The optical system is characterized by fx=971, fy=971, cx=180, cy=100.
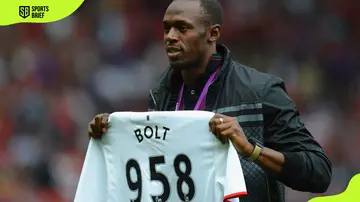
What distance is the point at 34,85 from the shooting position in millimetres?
Answer: 8555

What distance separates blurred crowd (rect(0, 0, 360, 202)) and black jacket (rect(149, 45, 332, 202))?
3.96 m

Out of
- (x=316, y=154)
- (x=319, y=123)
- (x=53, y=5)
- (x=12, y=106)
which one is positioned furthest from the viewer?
(x=12, y=106)

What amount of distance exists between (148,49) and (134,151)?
529 centimetres

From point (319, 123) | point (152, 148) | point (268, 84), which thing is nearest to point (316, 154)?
point (268, 84)

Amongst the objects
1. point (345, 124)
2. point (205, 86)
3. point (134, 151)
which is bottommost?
point (345, 124)

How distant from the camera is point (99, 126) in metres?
3.57

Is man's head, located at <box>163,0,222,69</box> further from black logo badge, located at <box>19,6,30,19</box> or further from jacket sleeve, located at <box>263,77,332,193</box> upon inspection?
black logo badge, located at <box>19,6,30,19</box>

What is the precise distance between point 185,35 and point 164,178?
521 mm

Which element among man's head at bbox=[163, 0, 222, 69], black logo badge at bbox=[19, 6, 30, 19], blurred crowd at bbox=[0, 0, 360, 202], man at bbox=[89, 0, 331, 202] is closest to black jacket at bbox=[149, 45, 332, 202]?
man at bbox=[89, 0, 331, 202]

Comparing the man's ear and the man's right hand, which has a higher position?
the man's ear

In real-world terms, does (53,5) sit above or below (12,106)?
above

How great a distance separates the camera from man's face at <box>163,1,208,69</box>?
350cm

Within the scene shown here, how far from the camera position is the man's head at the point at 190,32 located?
350 cm

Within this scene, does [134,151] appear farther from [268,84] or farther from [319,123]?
[319,123]
